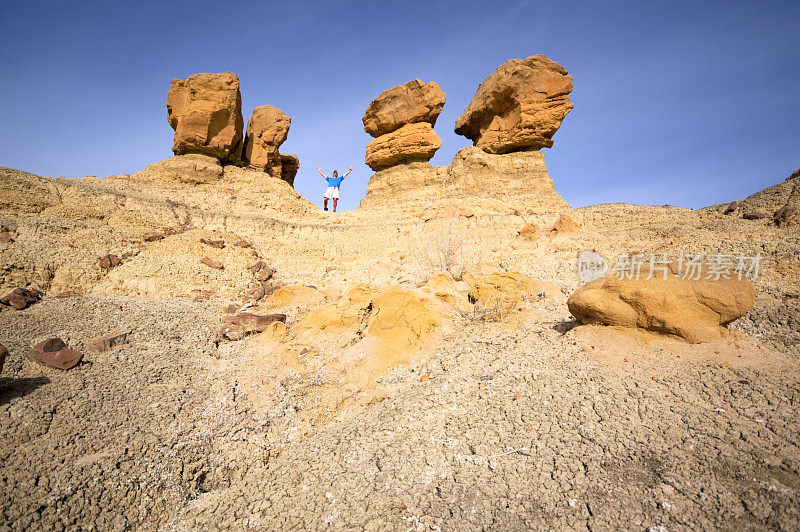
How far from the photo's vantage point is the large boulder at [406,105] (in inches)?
793

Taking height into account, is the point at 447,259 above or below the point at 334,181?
below

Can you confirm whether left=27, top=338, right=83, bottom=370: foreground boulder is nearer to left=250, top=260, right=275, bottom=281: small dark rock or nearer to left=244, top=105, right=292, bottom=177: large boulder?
left=250, top=260, right=275, bottom=281: small dark rock

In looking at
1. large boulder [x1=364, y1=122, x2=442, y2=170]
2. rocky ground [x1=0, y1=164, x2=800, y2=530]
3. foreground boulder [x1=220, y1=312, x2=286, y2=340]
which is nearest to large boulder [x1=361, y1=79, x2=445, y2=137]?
large boulder [x1=364, y1=122, x2=442, y2=170]

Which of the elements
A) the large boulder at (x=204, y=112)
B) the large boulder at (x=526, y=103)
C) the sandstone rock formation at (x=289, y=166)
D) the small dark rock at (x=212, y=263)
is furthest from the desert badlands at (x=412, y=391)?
the sandstone rock formation at (x=289, y=166)

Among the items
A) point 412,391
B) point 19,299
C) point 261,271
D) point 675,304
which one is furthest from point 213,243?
point 675,304

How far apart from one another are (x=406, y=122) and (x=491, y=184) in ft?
23.0

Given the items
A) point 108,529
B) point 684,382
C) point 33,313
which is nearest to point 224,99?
point 33,313

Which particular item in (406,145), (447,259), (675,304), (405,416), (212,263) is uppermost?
(406,145)

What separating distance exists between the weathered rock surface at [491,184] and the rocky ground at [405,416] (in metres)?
10.2

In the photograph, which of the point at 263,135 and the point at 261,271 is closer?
the point at 261,271

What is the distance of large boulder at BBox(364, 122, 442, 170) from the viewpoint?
20156 millimetres

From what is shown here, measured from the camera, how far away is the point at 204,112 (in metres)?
17.0

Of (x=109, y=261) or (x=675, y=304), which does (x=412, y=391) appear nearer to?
(x=675, y=304)

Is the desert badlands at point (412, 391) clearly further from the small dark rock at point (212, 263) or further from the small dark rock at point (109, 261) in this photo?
the small dark rock at point (212, 263)
